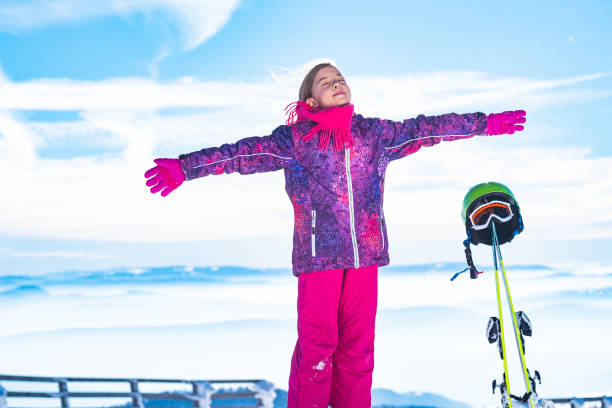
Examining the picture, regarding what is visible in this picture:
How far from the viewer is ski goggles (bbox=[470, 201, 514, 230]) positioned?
9.72 ft

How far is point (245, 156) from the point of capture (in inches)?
116

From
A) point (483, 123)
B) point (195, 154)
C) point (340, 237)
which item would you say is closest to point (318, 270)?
point (340, 237)

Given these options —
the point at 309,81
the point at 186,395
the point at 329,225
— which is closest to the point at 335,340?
the point at 329,225

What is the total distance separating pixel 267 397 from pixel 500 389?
4378mm

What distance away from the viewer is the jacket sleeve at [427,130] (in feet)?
10.2

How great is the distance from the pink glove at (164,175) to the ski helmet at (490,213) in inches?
63.0

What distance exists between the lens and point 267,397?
652cm

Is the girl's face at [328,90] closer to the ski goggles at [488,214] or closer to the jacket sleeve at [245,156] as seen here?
the jacket sleeve at [245,156]

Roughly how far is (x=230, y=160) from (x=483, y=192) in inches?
55.3

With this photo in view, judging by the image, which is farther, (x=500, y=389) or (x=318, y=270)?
(x=318, y=270)

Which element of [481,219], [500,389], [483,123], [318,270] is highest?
[483,123]

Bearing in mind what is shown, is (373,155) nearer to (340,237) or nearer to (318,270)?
(340,237)

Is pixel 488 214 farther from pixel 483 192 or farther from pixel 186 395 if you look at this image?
pixel 186 395

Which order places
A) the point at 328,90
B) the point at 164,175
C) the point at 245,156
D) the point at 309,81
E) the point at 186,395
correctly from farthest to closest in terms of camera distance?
the point at 186,395 → the point at 309,81 → the point at 328,90 → the point at 245,156 → the point at 164,175
